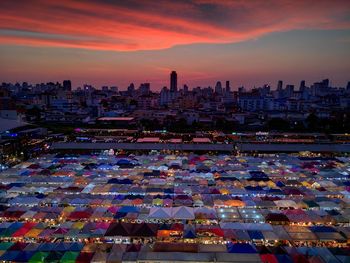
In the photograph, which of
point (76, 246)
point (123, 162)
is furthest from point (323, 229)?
point (123, 162)

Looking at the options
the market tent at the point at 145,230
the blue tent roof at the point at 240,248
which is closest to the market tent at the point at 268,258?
the blue tent roof at the point at 240,248

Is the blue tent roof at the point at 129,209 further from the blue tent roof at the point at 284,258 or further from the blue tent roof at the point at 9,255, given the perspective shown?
the blue tent roof at the point at 284,258

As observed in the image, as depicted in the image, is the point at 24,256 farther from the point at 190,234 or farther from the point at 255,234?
the point at 255,234

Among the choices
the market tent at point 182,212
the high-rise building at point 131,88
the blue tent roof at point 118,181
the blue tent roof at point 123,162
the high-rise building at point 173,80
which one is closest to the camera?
the market tent at point 182,212

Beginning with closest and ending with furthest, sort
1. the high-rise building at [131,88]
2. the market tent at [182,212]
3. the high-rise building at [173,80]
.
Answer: the market tent at [182,212] → the high-rise building at [131,88] → the high-rise building at [173,80]

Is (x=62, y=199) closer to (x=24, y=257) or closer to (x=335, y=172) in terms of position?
(x=24, y=257)

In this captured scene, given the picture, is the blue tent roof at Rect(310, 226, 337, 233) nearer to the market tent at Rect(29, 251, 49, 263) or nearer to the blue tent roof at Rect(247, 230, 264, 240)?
the blue tent roof at Rect(247, 230, 264, 240)

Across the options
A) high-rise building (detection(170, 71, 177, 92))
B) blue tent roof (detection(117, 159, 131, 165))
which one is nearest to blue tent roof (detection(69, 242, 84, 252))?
blue tent roof (detection(117, 159, 131, 165))

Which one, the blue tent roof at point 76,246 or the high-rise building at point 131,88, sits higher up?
the high-rise building at point 131,88
